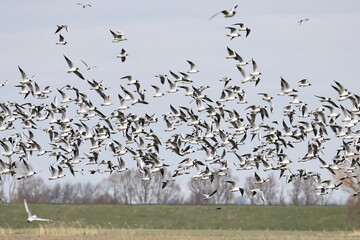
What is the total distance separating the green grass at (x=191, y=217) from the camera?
3019 inches

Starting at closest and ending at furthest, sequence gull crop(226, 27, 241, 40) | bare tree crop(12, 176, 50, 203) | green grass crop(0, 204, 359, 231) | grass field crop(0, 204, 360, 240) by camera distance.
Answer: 1. gull crop(226, 27, 241, 40)
2. grass field crop(0, 204, 360, 240)
3. green grass crop(0, 204, 359, 231)
4. bare tree crop(12, 176, 50, 203)

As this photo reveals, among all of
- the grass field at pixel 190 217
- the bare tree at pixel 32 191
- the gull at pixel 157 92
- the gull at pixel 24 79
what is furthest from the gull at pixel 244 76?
the bare tree at pixel 32 191

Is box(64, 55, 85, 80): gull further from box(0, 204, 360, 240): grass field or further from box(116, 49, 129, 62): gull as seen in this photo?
box(0, 204, 360, 240): grass field

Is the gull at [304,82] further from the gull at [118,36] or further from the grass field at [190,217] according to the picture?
the grass field at [190,217]

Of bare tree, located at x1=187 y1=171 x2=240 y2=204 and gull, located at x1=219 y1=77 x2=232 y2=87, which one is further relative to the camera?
bare tree, located at x1=187 y1=171 x2=240 y2=204

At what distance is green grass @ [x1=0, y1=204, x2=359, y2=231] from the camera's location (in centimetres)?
7669

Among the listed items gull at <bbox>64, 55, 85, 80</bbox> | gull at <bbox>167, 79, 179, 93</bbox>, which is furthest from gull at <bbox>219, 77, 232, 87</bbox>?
gull at <bbox>64, 55, 85, 80</bbox>

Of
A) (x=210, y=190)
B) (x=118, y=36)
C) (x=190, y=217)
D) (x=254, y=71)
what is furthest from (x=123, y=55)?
(x=210, y=190)

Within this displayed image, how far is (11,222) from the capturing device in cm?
7562

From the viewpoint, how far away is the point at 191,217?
81.2 metres

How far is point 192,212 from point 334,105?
3578 cm

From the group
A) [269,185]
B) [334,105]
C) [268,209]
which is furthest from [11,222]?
[269,185]

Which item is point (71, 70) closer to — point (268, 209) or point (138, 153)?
point (138, 153)

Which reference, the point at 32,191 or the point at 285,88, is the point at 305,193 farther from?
the point at 285,88
